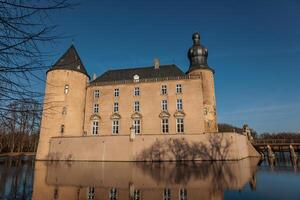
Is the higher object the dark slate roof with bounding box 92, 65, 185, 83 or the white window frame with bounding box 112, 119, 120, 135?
the dark slate roof with bounding box 92, 65, 185, 83

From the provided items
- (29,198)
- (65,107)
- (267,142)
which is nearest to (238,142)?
(267,142)

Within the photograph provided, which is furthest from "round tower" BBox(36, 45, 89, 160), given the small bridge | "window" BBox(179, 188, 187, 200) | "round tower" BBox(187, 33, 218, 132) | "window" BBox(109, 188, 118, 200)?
the small bridge

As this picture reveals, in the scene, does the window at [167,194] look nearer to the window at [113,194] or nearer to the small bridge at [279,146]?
the window at [113,194]

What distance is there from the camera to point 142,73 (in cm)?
3005

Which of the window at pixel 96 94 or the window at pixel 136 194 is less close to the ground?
the window at pixel 96 94

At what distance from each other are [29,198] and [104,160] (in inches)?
643

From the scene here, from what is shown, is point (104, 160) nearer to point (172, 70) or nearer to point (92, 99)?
point (92, 99)

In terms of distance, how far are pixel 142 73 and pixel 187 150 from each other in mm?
11799

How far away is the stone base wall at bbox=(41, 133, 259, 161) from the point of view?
23422 mm

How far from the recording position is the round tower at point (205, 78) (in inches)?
1059

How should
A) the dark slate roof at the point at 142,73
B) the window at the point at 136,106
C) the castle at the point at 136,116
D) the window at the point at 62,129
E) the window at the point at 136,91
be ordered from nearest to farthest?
the castle at the point at 136,116
the window at the point at 62,129
the window at the point at 136,106
the window at the point at 136,91
the dark slate roof at the point at 142,73

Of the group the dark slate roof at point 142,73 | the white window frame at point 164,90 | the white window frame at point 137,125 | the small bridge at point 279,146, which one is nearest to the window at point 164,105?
the white window frame at point 164,90

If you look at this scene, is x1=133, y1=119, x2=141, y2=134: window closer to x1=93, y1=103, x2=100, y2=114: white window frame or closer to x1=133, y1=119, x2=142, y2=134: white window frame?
x1=133, y1=119, x2=142, y2=134: white window frame

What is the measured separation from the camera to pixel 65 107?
26766 millimetres
